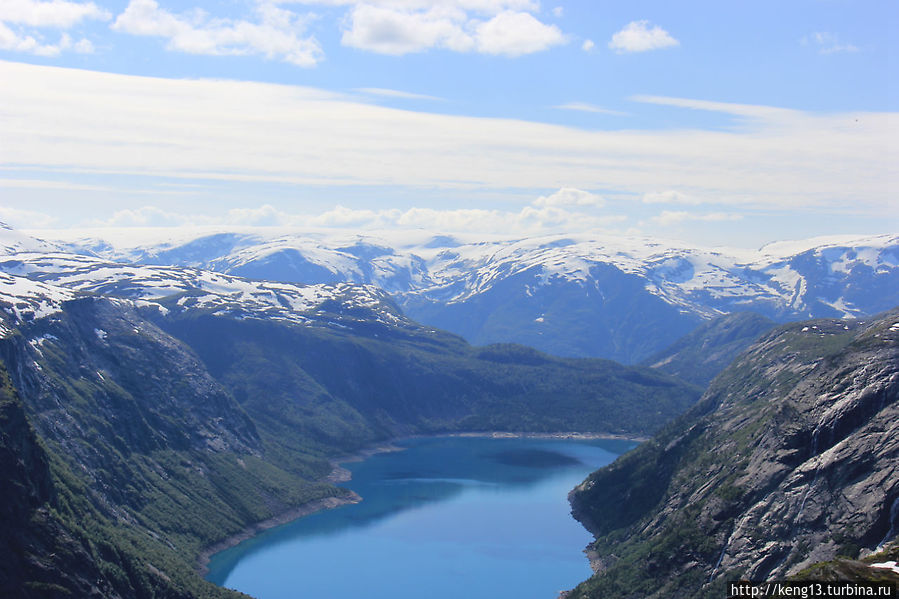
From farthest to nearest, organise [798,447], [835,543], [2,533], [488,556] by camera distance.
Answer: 1. [488,556]
2. [798,447]
3. [2,533]
4. [835,543]

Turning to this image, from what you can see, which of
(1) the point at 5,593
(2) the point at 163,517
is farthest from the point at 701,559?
(2) the point at 163,517

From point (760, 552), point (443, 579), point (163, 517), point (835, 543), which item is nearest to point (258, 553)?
point (163, 517)

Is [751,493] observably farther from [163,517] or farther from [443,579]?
[163,517]

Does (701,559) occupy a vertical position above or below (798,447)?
below

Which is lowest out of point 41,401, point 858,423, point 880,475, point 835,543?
point 835,543

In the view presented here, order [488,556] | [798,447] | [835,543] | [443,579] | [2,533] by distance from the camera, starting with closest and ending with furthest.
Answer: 1. [835,543]
2. [2,533]
3. [798,447]
4. [443,579]
5. [488,556]

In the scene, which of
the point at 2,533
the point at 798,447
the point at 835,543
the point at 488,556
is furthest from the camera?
the point at 488,556

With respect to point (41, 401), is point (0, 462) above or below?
below

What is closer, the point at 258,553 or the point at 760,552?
the point at 760,552

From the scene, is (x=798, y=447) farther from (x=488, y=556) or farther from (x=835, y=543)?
(x=488, y=556)
